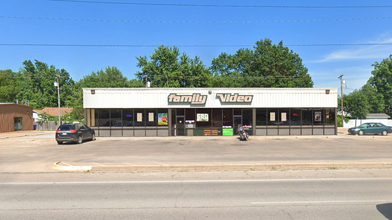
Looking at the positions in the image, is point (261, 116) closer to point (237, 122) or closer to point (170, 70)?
point (237, 122)

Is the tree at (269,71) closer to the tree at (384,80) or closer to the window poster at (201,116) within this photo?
the window poster at (201,116)

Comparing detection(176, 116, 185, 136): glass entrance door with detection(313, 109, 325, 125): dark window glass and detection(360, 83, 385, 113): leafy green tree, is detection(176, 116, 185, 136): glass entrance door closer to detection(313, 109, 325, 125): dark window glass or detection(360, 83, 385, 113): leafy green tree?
detection(313, 109, 325, 125): dark window glass

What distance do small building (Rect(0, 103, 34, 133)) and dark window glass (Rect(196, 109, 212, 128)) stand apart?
27500mm

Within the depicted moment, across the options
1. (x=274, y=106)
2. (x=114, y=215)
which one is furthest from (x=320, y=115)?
(x=114, y=215)

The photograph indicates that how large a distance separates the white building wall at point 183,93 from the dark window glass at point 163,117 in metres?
0.61

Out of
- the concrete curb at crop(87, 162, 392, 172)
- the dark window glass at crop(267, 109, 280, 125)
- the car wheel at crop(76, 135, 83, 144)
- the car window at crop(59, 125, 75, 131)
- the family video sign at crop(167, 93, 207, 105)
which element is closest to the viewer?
the concrete curb at crop(87, 162, 392, 172)

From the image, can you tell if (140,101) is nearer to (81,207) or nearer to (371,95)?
(81,207)

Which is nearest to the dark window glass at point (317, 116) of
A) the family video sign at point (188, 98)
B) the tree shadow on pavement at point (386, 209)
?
the family video sign at point (188, 98)

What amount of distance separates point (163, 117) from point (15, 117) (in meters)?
25.3

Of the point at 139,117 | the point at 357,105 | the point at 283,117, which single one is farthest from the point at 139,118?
the point at 357,105

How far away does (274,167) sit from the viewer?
33.4ft

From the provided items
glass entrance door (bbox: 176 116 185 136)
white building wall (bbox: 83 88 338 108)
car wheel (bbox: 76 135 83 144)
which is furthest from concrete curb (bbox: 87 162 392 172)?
glass entrance door (bbox: 176 116 185 136)

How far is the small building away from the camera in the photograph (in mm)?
34941

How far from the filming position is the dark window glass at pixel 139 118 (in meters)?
26.7
